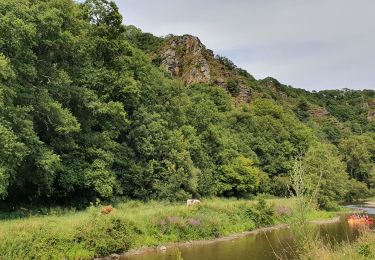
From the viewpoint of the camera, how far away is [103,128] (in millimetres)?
40875

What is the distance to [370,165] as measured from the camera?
338ft

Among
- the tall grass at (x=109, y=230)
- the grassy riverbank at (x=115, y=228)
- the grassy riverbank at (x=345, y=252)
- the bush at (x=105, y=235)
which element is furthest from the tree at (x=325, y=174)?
the grassy riverbank at (x=345, y=252)

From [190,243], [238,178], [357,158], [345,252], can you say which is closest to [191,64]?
[357,158]

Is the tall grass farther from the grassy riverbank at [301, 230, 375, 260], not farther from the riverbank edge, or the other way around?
the grassy riverbank at [301, 230, 375, 260]

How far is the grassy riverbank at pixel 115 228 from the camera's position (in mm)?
22312

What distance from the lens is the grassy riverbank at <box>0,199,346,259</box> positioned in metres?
22.3

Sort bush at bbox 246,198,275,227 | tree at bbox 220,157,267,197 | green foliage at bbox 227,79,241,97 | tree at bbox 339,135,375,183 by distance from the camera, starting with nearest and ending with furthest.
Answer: bush at bbox 246,198,275,227 → tree at bbox 220,157,267,197 → tree at bbox 339,135,375,183 → green foliage at bbox 227,79,241,97

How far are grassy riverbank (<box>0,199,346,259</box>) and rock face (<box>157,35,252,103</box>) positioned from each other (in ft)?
232

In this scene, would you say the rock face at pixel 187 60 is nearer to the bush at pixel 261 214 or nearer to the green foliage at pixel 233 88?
the green foliage at pixel 233 88

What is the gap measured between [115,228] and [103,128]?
15.6m

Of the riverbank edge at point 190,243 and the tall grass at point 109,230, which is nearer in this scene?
the tall grass at point 109,230

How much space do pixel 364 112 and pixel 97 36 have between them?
517 ft

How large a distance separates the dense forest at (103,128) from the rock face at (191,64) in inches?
1486

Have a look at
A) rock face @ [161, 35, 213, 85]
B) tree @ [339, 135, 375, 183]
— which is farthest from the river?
rock face @ [161, 35, 213, 85]
